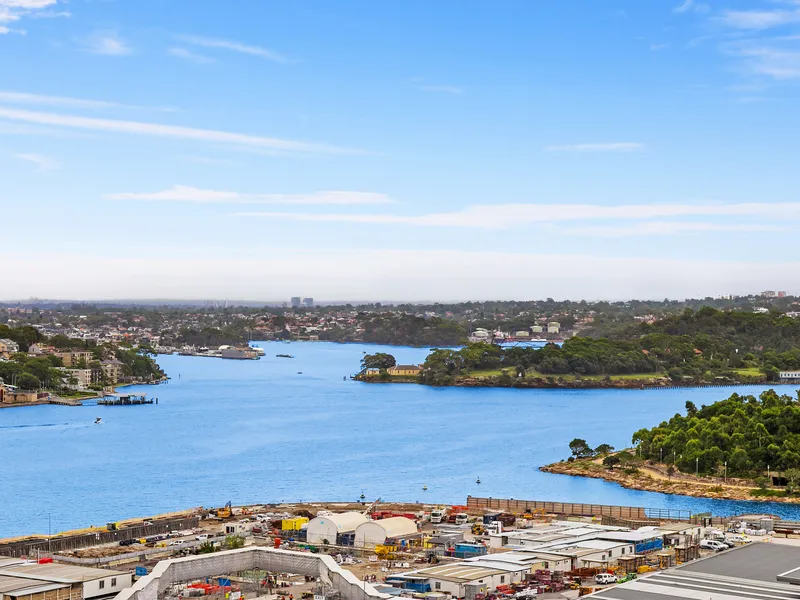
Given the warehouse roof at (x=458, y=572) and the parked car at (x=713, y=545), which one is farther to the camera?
the parked car at (x=713, y=545)

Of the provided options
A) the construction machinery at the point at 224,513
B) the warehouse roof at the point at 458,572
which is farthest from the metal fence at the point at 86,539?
the warehouse roof at the point at 458,572

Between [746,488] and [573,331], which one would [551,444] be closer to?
[746,488]

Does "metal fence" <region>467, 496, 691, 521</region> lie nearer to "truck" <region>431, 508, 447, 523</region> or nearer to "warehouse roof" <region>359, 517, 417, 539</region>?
"truck" <region>431, 508, 447, 523</region>

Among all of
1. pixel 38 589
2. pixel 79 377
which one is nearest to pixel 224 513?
pixel 38 589

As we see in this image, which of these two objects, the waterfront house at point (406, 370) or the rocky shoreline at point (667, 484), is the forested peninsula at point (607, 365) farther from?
the rocky shoreline at point (667, 484)

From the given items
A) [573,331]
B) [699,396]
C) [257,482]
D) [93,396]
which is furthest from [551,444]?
[573,331]

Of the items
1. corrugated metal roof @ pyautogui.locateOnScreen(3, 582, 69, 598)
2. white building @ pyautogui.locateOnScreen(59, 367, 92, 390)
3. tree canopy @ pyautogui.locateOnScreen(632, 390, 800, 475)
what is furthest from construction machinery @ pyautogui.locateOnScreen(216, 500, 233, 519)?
white building @ pyautogui.locateOnScreen(59, 367, 92, 390)

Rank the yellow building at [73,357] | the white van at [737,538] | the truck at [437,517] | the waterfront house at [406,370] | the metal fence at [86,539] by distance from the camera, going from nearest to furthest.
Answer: the white van at [737,538] → the metal fence at [86,539] → the truck at [437,517] → the yellow building at [73,357] → the waterfront house at [406,370]
